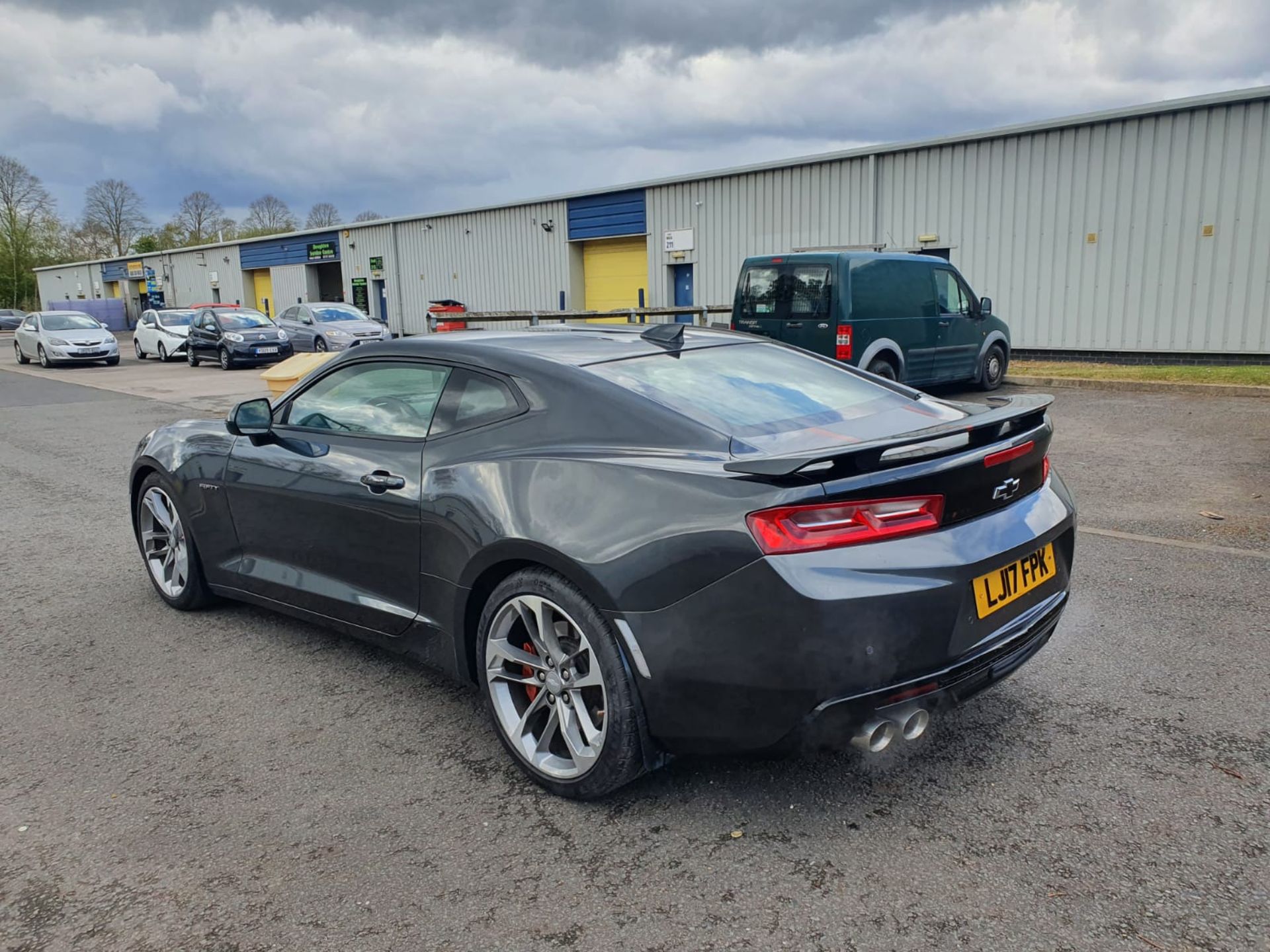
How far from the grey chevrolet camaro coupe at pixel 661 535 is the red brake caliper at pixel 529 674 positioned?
1 centimetres

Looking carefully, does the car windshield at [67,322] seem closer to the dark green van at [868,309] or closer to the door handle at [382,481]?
the dark green van at [868,309]

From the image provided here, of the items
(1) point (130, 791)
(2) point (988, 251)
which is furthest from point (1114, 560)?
(2) point (988, 251)

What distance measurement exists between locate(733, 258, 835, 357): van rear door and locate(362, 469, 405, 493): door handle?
26.6 feet

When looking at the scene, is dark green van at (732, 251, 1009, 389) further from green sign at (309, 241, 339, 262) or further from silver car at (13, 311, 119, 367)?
green sign at (309, 241, 339, 262)

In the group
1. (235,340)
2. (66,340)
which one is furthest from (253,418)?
(66,340)

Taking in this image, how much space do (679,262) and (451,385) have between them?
23988 mm

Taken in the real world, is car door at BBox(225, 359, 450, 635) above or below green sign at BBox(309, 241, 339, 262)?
below

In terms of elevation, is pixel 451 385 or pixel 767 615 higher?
pixel 451 385

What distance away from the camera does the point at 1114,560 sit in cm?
523

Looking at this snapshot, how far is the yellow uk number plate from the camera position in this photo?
2.67 meters

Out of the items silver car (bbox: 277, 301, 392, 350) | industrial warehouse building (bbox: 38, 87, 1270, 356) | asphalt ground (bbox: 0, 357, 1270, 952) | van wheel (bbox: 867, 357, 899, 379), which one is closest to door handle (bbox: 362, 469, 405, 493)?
asphalt ground (bbox: 0, 357, 1270, 952)

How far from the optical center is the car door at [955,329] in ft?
40.2

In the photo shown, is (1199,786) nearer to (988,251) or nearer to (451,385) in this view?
(451,385)

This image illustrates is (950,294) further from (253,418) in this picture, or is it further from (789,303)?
(253,418)
